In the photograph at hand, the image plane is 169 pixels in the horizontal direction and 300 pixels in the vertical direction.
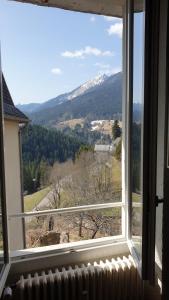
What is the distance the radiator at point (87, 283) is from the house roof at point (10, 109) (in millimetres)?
1091

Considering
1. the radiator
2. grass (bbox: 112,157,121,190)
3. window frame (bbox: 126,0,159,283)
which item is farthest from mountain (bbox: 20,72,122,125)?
the radiator

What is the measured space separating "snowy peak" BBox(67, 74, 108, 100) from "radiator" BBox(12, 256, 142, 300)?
49.1 inches

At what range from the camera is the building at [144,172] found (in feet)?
4.09

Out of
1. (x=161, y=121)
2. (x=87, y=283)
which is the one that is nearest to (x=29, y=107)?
(x=161, y=121)

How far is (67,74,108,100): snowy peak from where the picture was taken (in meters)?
2.03

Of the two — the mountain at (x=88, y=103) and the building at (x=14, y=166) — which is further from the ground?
the mountain at (x=88, y=103)

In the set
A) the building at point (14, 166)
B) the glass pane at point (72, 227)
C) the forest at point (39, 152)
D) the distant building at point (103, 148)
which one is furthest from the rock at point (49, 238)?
the distant building at point (103, 148)

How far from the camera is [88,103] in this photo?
208cm

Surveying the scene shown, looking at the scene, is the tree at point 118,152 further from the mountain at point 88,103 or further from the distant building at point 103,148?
the mountain at point 88,103

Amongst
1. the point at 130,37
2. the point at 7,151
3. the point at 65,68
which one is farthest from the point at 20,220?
the point at 130,37

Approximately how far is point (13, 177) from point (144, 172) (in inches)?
42.7

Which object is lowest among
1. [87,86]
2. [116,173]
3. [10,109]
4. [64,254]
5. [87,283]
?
[87,283]

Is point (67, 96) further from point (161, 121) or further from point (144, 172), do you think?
point (144, 172)

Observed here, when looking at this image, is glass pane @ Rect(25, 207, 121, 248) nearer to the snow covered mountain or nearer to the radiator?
the radiator
